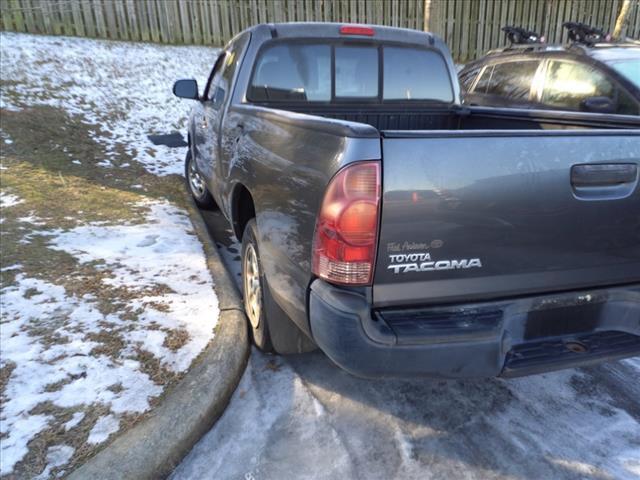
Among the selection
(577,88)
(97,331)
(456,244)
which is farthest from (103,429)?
(577,88)

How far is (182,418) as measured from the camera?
7.64 ft

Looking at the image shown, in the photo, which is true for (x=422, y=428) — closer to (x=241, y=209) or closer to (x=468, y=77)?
(x=241, y=209)

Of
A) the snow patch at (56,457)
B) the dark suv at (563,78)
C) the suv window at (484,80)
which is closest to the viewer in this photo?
the snow patch at (56,457)

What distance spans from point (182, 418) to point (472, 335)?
143 cm

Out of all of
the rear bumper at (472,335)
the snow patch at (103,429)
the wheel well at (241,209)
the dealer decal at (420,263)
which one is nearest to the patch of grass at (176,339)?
the snow patch at (103,429)

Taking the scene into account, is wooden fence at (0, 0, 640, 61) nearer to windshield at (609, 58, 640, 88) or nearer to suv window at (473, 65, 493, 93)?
suv window at (473, 65, 493, 93)

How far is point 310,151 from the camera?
2.05 meters

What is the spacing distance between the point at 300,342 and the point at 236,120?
5.23ft

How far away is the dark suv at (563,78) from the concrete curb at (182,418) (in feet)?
15.1

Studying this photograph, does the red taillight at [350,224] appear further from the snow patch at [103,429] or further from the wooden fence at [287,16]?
the wooden fence at [287,16]

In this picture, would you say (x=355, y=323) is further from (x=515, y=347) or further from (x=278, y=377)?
(x=278, y=377)

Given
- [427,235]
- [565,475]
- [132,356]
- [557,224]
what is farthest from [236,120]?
[565,475]

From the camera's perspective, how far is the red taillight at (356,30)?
386 cm

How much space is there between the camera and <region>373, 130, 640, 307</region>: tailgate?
1818mm
